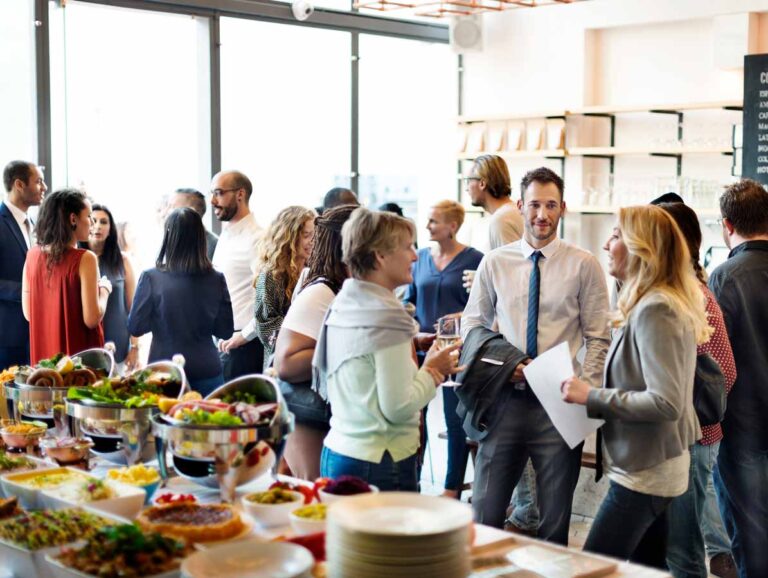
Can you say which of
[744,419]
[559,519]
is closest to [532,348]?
[559,519]

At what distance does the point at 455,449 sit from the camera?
208 inches

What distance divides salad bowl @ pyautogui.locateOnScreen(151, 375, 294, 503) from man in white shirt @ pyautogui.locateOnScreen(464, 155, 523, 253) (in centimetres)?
264

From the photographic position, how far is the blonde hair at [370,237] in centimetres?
290

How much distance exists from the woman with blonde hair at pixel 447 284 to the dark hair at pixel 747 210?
1687mm

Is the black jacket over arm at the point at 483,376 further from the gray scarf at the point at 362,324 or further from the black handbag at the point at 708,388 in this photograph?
the gray scarf at the point at 362,324

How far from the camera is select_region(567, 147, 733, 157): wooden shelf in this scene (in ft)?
25.3

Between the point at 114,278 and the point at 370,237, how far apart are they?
318cm

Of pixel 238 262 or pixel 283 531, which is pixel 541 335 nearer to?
pixel 283 531

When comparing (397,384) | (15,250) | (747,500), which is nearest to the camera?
(397,384)

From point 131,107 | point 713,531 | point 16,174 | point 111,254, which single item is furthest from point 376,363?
point 131,107

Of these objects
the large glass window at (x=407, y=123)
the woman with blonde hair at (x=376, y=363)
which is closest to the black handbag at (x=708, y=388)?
the woman with blonde hair at (x=376, y=363)

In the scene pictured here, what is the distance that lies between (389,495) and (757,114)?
242 inches

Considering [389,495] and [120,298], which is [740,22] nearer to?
[120,298]

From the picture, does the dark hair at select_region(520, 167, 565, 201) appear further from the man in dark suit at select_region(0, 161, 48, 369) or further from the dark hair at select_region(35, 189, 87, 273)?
the man in dark suit at select_region(0, 161, 48, 369)
